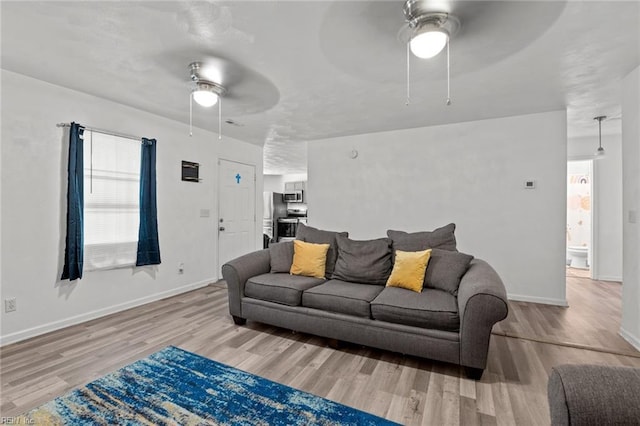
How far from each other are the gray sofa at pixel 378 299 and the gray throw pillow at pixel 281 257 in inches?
0.4

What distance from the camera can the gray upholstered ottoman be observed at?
0.83 meters

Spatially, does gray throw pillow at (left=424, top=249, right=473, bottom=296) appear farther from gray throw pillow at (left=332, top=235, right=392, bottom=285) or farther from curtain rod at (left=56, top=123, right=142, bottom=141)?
curtain rod at (left=56, top=123, right=142, bottom=141)

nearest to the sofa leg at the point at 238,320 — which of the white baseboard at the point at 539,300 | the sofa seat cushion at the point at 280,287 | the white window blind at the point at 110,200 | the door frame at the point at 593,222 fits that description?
the sofa seat cushion at the point at 280,287

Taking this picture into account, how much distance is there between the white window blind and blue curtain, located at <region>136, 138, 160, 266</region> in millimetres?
67

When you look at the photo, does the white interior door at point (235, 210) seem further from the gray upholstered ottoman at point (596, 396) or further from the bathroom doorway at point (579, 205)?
the bathroom doorway at point (579, 205)

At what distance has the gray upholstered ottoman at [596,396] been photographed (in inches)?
32.8

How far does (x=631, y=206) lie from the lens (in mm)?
2721

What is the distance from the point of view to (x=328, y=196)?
5160 millimetres

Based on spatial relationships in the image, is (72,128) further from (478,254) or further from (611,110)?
(611,110)

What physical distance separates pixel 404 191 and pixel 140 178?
3623mm

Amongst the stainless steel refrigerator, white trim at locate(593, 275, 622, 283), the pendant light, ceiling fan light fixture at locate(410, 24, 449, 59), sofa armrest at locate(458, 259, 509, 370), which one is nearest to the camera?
ceiling fan light fixture at locate(410, 24, 449, 59)

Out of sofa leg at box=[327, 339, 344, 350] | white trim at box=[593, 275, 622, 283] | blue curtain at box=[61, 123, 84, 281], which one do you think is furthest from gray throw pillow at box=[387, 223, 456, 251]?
white trim at box=[593, 275, 622, 283]

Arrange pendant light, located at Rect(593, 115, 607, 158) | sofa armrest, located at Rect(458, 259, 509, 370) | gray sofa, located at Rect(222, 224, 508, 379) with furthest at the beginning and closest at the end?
pendant light, located at Rect(593, 115, 607, 158) < gray sofa, located at Rect(222, 224, 508, 379) < sofa armrest, located at Rect(458, 259, 509, 370)

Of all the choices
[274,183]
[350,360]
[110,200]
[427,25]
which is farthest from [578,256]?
[274,183]
